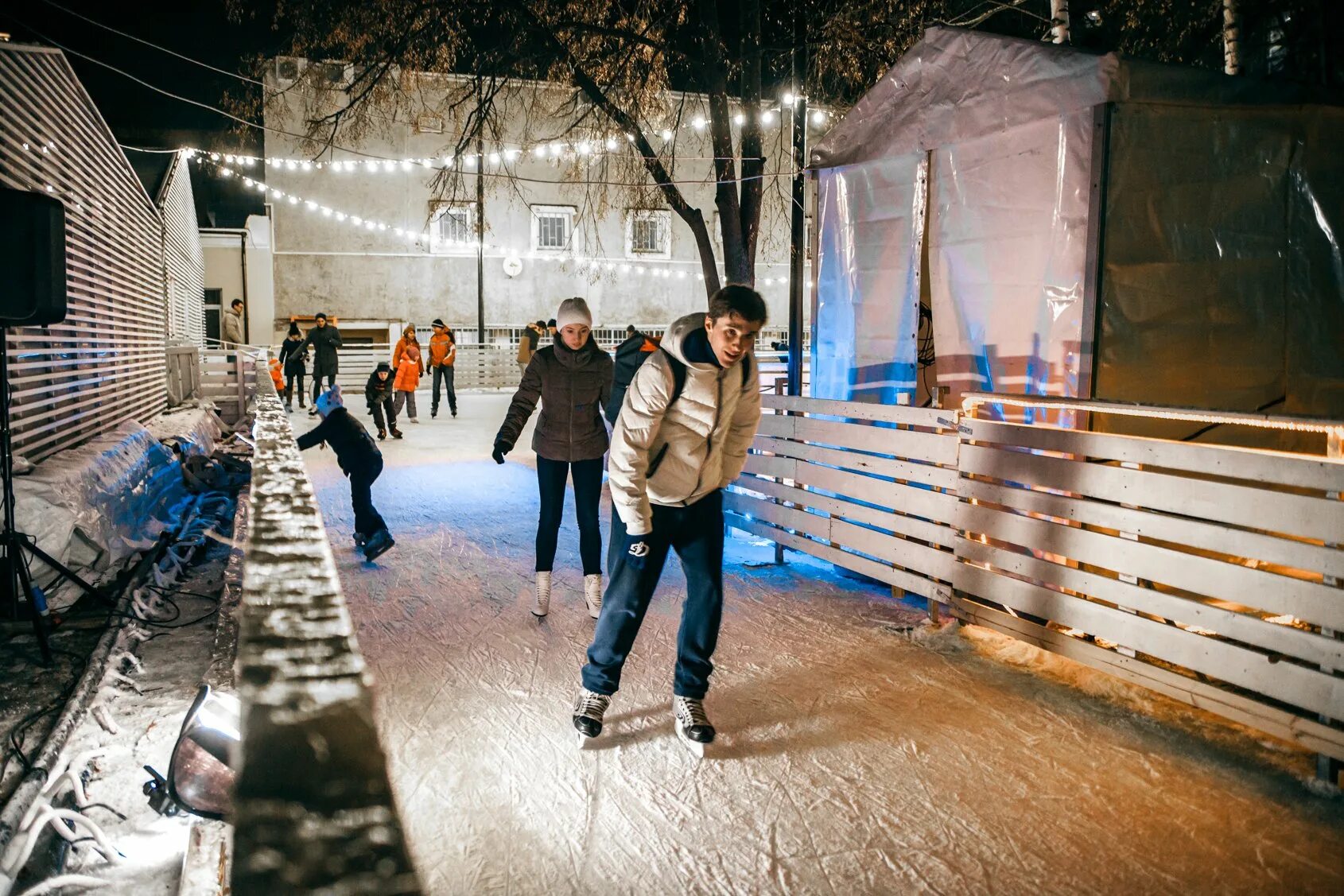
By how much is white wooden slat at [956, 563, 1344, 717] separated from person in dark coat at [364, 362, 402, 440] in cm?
1043

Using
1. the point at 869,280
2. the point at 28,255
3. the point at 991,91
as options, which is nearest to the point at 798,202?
the point at 869,280

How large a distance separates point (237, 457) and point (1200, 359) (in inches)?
399

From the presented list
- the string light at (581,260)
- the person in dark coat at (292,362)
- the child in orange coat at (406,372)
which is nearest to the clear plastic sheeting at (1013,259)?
the child in orange coat at (406,372)

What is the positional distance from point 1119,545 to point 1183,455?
1.58ft

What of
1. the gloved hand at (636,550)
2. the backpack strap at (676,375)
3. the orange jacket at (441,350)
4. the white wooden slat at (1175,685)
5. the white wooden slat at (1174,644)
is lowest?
the white wooden slat at (1175,685)

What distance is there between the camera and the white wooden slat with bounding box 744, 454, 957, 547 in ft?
15.5

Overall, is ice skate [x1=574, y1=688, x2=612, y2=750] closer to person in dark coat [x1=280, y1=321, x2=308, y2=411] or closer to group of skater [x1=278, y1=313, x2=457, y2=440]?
group of skater [x1=278, y1=313, x2=457, y2=440]

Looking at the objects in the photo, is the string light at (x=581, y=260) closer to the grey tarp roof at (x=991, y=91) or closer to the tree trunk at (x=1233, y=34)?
the tree trunk at (x=1233, y=34)

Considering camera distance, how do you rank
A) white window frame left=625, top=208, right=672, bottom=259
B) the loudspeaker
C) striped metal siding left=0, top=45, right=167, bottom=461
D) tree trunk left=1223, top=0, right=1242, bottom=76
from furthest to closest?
1. white window frame left=625, top=208, right=672, bottom=259
2. tree trunk left=1223, top=0, right=1242, bottom=76
3. striped metal siding left=0, top=45, right=167, bottom=461
4. the loudspeaker

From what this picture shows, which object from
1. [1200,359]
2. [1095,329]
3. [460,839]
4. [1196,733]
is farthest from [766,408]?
[460,839]

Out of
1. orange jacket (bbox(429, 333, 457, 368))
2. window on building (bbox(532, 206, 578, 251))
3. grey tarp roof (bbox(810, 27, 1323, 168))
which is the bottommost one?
orange jacket (bbox(429, 333, 457, 368))

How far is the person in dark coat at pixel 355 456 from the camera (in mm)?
6406

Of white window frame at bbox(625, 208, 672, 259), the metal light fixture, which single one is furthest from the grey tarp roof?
white window frame at bbox(625, 208, 672, 259)

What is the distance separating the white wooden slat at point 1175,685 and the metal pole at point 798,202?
350 cm
